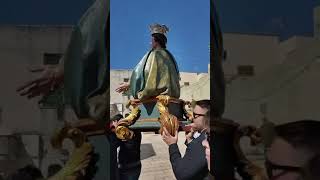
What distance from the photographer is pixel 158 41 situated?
3.71 meters

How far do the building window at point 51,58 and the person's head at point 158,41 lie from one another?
1.43 metres

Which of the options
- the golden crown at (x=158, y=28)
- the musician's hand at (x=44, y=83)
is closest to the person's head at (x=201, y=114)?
the golden crown at (x=158, y=28)

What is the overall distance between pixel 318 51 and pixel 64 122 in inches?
44.7

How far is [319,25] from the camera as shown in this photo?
90.4 inches

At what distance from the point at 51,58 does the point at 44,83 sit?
112 mm

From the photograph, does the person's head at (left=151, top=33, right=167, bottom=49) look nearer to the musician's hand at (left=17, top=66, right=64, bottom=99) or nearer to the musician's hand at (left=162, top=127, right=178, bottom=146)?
the musician's hand at (left=162, top=127, right=178, bottom=146)

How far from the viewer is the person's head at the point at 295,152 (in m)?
2.21

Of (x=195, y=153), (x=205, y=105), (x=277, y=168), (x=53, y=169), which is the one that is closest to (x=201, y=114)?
(x=205, y=105)

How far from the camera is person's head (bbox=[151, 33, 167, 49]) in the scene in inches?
144

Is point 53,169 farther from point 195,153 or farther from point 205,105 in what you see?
point 205,105

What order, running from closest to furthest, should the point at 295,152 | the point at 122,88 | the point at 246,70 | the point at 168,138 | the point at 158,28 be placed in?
the point at 295,152 < the point at 246,70 < the point at 168,138 < the point at 158,28 < the point at 122,88

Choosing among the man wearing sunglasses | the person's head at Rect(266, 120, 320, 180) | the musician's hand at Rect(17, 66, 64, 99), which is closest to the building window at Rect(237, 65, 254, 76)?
the person's head at Rect(266, 120, 320, 180)

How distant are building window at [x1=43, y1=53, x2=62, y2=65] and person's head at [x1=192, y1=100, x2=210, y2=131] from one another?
0.97 metres

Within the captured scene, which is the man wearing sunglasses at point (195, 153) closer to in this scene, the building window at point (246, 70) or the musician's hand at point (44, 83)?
the building window at point (246, 70)
